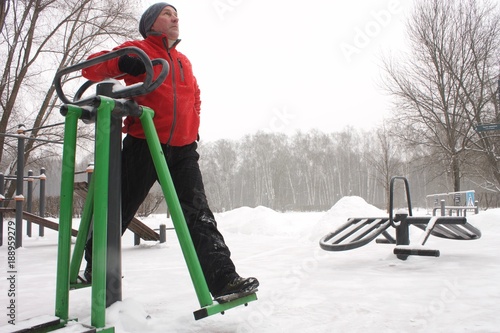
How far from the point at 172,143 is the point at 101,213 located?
0.58m

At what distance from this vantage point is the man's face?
192cm

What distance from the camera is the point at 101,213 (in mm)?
1347

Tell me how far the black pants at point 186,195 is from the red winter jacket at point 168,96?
3.1 inches

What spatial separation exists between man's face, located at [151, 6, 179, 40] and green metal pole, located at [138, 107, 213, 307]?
0.58 m

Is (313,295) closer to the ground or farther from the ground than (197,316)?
closer to the ground

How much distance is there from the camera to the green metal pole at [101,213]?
4.18ft

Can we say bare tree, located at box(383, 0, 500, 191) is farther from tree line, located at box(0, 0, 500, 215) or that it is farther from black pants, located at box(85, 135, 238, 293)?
black pants, located at box(85, 135, 238, 293)

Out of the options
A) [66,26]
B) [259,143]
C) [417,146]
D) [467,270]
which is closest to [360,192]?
[259,143]

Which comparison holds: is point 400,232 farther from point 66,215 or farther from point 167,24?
point 66,215

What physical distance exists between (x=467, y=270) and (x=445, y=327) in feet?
5.09

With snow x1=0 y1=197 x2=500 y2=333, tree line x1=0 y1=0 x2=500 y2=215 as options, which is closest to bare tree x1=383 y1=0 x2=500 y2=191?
tree line x1=0 y1=0 x2=500 y2=215

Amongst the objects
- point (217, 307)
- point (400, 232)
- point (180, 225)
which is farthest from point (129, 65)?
point (400, 232)

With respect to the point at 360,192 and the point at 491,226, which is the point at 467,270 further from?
the point at 360,192

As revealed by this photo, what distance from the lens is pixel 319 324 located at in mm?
1663
